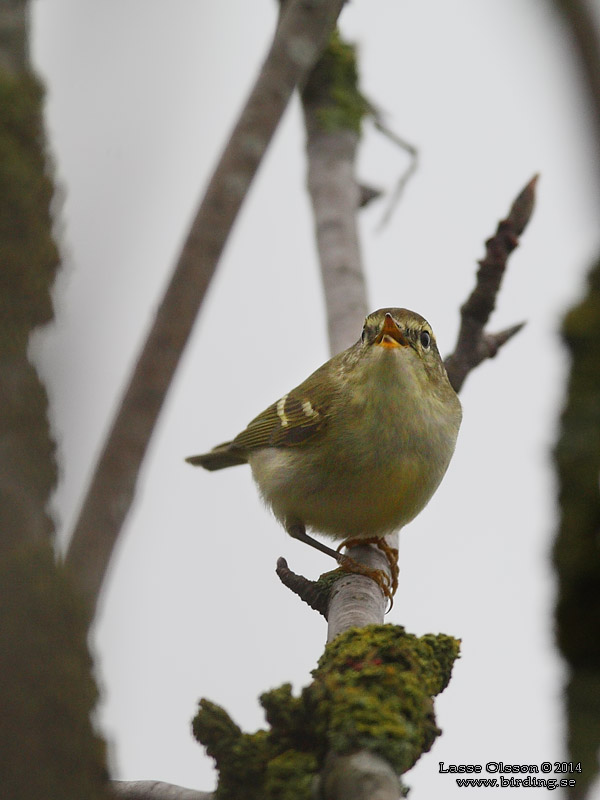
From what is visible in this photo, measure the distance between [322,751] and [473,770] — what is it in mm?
1702

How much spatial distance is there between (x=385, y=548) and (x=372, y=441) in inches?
20.2

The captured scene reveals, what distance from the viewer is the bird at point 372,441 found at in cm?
398

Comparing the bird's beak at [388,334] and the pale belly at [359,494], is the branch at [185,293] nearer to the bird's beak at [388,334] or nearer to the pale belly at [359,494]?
the bird's beak at [388,334]

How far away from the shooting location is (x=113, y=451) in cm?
133

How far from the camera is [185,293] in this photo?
5.15 feet

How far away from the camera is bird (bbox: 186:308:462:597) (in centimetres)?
398

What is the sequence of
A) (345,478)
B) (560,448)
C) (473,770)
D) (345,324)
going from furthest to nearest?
1. (560,448)
2. (345,324)
3. (345,478)
4. (473,770)

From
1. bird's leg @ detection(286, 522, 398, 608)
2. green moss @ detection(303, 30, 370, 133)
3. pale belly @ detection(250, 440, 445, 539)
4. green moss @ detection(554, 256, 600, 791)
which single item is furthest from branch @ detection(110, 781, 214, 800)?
green moss @ detection(303, 30, 370, 133)

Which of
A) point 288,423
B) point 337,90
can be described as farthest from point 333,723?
point 337,90

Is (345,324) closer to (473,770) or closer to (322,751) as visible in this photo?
(473,770)

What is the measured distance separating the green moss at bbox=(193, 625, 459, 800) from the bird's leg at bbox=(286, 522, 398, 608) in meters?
1.04

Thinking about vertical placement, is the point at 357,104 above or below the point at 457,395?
above

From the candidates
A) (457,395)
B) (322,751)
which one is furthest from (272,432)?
(322,751)

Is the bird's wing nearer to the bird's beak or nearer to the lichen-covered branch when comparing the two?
the lichen-covered branch
